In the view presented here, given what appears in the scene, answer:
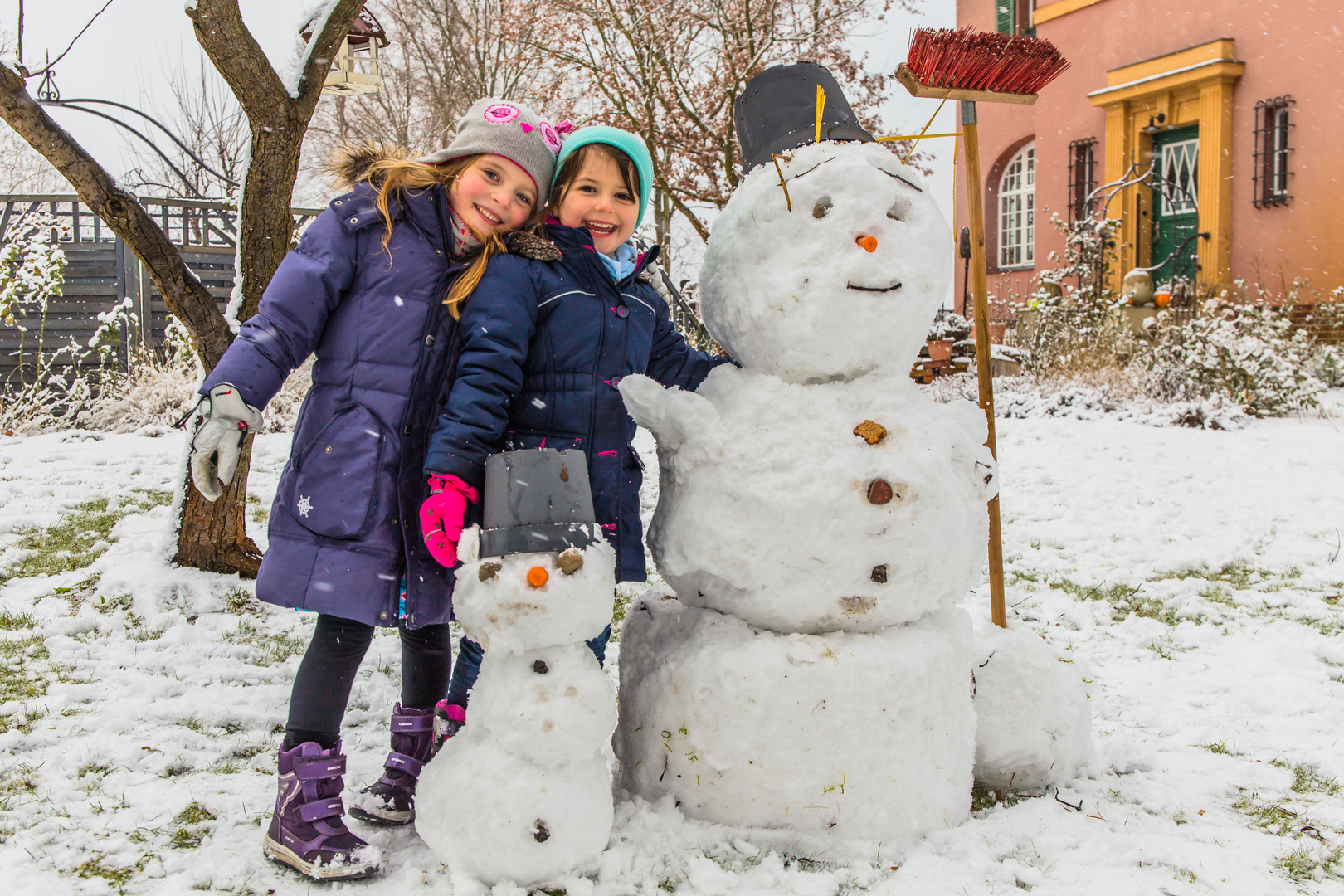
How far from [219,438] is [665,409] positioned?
36.4 inches

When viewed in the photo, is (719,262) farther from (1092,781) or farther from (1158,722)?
(1158,722)

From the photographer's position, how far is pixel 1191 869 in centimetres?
196

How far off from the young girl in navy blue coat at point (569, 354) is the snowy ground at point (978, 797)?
607 mm

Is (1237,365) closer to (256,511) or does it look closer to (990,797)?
(990,797)

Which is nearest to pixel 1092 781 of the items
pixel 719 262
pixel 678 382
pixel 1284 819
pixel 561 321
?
pixel 1284 819

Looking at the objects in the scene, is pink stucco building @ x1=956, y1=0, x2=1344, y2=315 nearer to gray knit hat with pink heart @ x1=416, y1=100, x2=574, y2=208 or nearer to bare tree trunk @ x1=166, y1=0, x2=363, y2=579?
bare tree trunk @ x1=166, y1=0, x2=363, y2=579

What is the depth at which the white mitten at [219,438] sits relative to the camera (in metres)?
1.81

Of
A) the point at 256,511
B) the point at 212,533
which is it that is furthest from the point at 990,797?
the point at 256,511

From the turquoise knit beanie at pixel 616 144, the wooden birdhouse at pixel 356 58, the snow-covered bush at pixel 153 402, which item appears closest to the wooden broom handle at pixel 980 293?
the turquoise knit beanie at pixel 616 144

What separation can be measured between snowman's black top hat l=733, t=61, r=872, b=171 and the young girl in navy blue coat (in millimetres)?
296

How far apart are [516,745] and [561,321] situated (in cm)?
91

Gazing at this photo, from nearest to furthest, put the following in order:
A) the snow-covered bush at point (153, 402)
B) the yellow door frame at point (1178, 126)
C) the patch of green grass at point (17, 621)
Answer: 1. the patch of green grass at point (17, 621)
2. the snow-covered bush at point (153, 402)
3. the yellow door frame at point (1178, 126)

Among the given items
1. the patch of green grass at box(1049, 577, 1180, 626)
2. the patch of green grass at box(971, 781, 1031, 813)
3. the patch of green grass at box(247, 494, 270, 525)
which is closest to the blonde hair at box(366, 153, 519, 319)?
the patch of green grass at box(971, 781, 1031, 813)

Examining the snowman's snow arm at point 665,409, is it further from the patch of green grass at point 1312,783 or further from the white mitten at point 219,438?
the patch of green grass at point 1312,783
